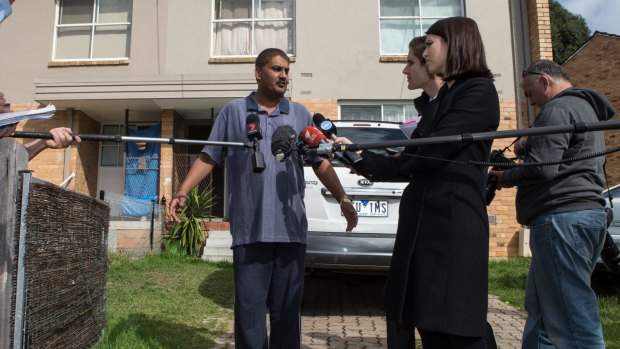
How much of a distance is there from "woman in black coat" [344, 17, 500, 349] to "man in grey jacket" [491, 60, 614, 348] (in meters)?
0.77

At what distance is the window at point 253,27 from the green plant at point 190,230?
146 inches

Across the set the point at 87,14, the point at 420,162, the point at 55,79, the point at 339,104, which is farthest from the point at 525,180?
the point at 87,14

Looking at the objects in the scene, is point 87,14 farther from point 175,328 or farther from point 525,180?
point 525,180

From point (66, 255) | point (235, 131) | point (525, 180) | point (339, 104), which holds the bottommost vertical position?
point (66, 255)

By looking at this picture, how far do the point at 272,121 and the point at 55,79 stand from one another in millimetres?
9940

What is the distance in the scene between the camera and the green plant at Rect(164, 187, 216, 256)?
1038cm

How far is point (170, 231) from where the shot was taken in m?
10.8

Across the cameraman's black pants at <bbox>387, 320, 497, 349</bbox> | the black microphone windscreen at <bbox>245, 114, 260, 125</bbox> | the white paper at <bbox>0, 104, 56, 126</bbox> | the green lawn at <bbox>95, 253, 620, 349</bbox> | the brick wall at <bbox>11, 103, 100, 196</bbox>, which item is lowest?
the green lawn at <bbox>95, 253, 620, 349</bbox>

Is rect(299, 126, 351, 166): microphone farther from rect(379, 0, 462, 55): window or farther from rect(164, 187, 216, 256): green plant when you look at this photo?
rect(379, 0, 462, 55): window

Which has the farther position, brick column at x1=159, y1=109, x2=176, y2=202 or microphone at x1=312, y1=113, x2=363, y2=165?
brick column at x1=159, y1=109, x2=176, y2=202

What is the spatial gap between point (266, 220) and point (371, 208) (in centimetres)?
211

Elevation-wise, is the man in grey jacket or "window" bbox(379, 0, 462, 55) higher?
"window" bbox(379, 0, 462, 55)

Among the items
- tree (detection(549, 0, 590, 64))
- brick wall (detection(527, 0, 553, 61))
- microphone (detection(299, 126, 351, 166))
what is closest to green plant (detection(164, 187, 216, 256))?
brick wall (detection(527, 0, 553, 61))

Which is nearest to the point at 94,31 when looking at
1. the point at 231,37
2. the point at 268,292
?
the point at 231,37
